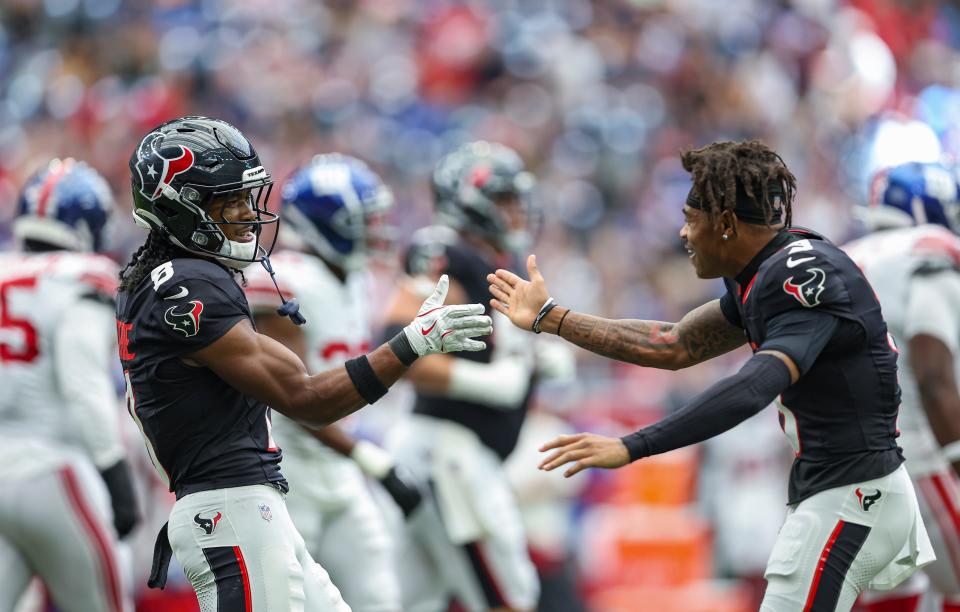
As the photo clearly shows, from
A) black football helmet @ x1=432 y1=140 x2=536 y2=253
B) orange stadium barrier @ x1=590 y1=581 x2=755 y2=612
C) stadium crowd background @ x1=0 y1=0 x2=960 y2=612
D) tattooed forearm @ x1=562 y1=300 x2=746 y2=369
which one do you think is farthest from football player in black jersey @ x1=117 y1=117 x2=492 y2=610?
stadium crowd background @ x1=0 y1=0 x2=960 y2=612

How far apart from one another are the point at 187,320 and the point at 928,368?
10.0 ft

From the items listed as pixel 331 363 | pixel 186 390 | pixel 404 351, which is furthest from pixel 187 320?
pixel 331 363

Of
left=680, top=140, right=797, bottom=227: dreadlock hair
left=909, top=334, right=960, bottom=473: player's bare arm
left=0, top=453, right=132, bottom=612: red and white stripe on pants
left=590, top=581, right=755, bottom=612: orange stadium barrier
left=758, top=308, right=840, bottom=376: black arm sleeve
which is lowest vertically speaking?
left=590, top=581, right=755, bottom=612: orange stadium barrier

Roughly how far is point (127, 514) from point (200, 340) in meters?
2.15

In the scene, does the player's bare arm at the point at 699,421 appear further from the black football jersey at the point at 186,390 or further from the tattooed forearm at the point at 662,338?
the black football jersey at the point at 186,390

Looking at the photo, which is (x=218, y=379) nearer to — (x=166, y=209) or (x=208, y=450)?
(x=208, y=450)

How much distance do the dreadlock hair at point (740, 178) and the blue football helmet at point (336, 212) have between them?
2273mm

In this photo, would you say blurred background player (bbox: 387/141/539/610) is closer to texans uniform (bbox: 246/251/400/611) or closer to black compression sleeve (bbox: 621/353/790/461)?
texans uniform (bbox: 246/251/400/611)

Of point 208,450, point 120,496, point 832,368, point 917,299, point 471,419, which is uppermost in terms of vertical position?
point 917,299

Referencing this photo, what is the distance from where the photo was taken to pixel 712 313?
15.4 feet

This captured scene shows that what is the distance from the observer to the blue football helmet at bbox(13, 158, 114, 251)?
6.20 meters

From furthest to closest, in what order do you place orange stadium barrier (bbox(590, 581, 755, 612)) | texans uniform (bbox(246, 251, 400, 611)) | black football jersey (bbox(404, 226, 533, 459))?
orange stadium barrier (bbox(590, 581, 755, 612)), black football jersey (bbox(404, 226, 533, 459)), texans uniform (bbox(246, 251, 400, 611))

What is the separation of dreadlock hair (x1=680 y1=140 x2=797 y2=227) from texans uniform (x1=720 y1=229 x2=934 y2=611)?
150 millimetres

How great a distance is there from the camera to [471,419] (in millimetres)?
6770
